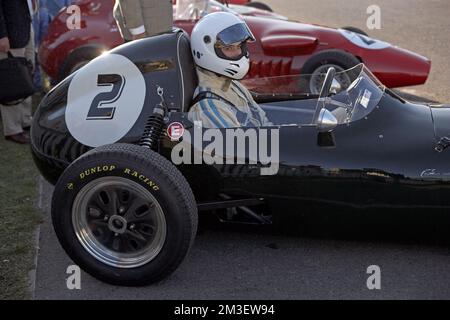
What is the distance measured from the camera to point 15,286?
3.99 meters

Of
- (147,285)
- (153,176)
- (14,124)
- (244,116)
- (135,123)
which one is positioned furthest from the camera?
(14,124)

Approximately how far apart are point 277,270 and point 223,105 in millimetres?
1094

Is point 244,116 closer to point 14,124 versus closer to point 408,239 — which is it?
point 408,239

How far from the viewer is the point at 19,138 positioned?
261 inches

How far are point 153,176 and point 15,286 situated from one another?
116 centimetres

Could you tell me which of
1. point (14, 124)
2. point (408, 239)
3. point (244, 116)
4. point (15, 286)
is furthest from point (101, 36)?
point (408, 239)

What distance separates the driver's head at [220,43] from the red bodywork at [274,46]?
8.84 ft

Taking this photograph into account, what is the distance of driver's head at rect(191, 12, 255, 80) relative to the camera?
433 cm

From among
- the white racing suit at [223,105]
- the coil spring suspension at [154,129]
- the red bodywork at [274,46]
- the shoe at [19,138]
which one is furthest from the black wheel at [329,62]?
the coil spring suspension at [154,129]

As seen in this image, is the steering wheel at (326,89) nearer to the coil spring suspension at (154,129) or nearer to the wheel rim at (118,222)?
the coil spring suspension at (154,129)

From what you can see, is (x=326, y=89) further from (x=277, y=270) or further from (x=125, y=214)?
(x=125, y=214)

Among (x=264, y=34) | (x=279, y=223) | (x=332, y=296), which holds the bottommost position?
(x=332, y=296)

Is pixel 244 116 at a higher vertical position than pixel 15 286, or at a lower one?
higher

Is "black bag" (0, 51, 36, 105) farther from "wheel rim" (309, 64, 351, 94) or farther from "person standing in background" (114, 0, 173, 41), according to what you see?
"wheel rim" (309, 64, 351, 94)
